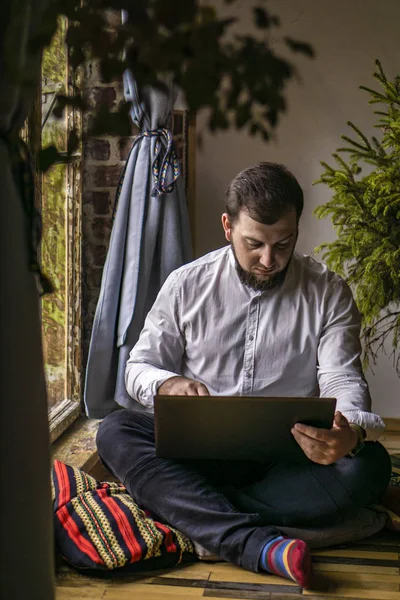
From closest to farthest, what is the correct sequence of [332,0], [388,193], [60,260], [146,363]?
[146,363] < [388,193] < [60,260] < [332,0]

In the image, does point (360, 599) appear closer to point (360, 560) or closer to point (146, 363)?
point (360, 560)

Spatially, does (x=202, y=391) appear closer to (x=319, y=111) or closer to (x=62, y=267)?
(x=62, y=267)

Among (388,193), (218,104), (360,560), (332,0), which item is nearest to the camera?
(218,104)

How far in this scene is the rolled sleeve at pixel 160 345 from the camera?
2340 millimetres

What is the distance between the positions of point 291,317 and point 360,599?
0.82 m

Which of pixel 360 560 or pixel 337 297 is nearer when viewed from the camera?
pixel 360 560

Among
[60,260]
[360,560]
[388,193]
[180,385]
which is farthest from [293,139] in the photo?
[360,560]

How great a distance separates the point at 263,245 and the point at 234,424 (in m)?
0.55

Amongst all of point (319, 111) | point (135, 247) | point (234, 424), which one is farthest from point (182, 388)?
point (319, 111)

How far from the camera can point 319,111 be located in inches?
141

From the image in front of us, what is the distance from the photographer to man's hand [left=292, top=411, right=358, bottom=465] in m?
1.93

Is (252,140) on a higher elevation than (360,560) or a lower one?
higher

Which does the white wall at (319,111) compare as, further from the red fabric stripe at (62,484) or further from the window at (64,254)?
the red fabric stripe at (62,484)

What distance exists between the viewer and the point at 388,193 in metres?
2.90
